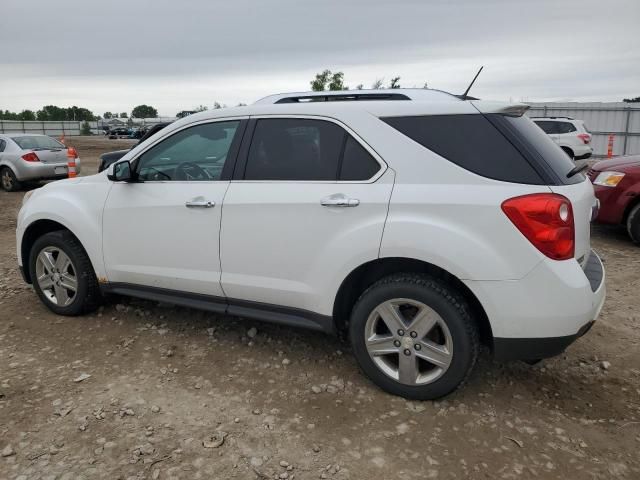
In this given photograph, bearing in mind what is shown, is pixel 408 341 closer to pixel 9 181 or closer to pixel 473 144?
pixel 473 144

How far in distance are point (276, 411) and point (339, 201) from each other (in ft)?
4.19

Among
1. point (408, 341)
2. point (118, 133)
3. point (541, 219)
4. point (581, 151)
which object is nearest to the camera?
point (541, 219)

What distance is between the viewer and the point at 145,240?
3.88 meters

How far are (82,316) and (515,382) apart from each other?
3436 mm

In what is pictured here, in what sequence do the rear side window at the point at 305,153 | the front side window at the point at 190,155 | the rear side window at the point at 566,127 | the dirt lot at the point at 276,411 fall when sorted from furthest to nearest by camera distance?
1. the rear side window at the point at 566,127
2. the front side window at the point at 190,155
3. the rear side window at the point at 305,153
4. the dirt lot at the point at 276,411

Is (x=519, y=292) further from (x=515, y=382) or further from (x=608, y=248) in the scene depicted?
(x=608, y=248)

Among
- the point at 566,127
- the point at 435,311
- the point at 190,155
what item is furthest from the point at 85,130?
the point at 435,311

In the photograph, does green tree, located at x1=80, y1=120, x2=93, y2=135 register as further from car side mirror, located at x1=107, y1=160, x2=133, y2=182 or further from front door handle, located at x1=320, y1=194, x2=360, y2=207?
front door handle, located at x1=320, y1=194, x2=360, y2=207

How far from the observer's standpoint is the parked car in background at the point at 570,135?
53.2 ft

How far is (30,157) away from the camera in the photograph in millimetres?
12547

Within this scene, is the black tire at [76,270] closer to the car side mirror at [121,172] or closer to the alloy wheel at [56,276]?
the alloy wheel at [56,276]

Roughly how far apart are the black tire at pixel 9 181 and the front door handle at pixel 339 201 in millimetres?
11928

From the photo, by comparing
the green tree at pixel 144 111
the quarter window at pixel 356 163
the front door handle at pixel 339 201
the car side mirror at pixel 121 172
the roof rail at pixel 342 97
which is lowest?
the front door handle at pixel 339 201

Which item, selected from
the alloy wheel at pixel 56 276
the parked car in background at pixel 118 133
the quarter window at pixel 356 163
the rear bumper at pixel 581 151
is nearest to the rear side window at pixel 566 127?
the rear bumper at pixel 581 151
